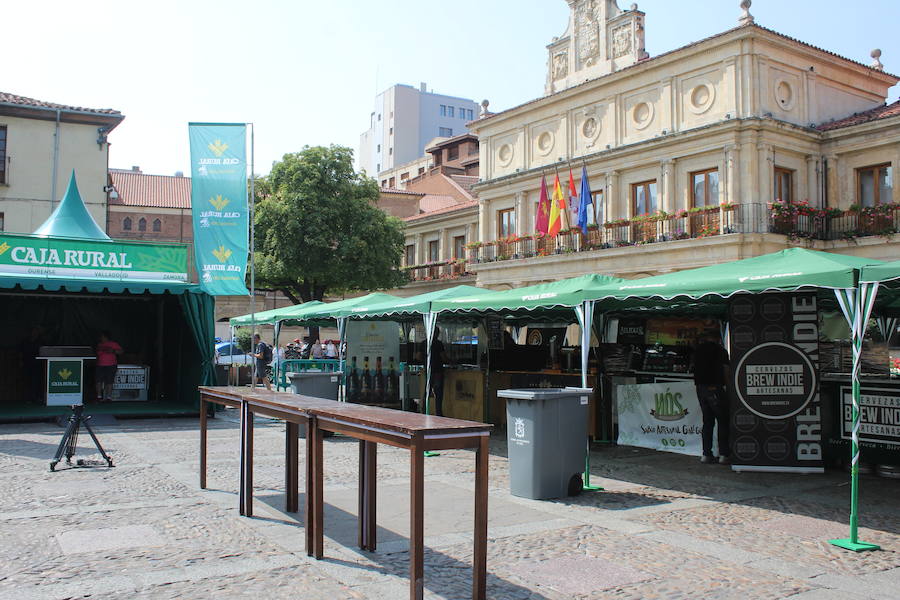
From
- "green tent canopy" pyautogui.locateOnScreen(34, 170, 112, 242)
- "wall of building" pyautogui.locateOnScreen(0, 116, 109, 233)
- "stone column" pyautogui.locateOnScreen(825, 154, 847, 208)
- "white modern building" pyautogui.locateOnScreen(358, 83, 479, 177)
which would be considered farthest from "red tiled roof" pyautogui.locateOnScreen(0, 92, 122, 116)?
"white modern building" pyautogui.locateOnScreen(358, 83, 479, 177)

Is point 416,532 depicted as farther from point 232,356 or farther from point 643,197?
point 643,197

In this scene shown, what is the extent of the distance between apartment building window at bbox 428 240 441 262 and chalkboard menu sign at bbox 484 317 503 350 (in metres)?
28.0

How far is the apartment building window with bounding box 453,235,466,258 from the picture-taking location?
42.8 m

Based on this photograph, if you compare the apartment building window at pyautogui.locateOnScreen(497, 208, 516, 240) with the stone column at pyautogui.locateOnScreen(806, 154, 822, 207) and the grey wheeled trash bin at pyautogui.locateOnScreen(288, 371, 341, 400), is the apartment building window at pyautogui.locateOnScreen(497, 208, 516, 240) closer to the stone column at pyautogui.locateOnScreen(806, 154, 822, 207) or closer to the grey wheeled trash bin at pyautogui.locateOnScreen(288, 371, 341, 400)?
the stone column at pyautogui.locateOnScreen(806, 154, 822, 207)

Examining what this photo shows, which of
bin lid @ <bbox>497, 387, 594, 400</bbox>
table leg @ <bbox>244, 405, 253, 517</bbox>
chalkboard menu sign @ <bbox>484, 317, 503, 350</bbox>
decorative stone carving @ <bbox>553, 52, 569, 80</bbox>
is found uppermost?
decorative stone carving @ <bbox>553, 52, 569, 80</bbox>

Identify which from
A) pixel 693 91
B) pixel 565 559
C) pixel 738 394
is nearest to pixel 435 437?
pixel 565 559

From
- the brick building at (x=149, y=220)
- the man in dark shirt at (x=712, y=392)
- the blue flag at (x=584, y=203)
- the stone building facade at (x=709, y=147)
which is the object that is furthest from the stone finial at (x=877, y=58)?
the brick building at (x=149, y=220)

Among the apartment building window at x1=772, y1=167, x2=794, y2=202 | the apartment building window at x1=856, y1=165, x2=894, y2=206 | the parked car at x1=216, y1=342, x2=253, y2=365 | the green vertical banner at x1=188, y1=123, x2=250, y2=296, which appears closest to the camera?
the green vertical banner at x1=188, y1=123, x2=250, y2=296

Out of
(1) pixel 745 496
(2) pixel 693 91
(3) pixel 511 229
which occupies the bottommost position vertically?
(1) pixel 745 496

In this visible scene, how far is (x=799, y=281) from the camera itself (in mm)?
8008

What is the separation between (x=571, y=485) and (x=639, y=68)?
2401 cm

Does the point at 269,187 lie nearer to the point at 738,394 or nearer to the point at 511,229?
the point at 511,229

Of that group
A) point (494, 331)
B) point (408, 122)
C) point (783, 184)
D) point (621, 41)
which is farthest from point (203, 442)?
point (408, 122)

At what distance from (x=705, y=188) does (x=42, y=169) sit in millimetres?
24995
